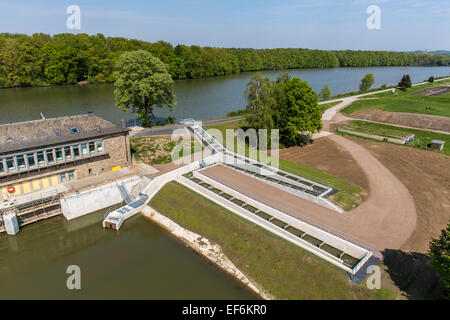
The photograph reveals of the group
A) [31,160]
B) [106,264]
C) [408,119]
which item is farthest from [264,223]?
[408,119]

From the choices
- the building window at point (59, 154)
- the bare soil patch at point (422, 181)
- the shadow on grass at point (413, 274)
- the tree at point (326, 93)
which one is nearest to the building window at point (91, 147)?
the building window at point (59, 154)

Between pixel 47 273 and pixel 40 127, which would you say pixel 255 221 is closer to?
pixel 47 273

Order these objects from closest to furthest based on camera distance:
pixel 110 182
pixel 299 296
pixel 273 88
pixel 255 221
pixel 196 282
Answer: pixel 299 296 < pixel 196 282 < pixel 255 221 < pixel 110 182 < pixel 273 88

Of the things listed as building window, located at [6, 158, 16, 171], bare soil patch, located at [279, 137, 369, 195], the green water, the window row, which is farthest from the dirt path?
building window, located at [6, 158, 16, 171]

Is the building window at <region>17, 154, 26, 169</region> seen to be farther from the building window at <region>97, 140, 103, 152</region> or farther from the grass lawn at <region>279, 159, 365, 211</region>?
the grass lawn at <region>279, 159, 365, 211</region>

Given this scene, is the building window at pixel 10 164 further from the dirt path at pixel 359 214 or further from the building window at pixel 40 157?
the dirt path at pixel 359 214
